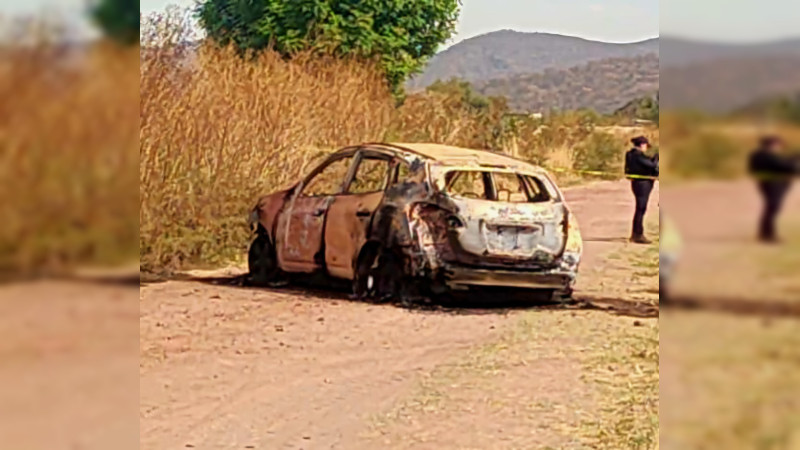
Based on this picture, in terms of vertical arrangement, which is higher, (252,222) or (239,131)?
(239,131)

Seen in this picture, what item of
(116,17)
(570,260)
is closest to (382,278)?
(570,260)

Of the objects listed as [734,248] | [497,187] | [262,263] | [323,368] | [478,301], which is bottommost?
[323,368]

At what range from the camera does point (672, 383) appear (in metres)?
2.47

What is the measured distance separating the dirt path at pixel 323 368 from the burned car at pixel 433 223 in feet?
0.32

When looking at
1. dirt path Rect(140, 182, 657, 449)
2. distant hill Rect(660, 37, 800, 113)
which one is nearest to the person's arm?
distant hill Rect(660, 37, 800, 113)

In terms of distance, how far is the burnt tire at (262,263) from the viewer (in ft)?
9.82

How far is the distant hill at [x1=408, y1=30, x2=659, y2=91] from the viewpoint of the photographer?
9.37 feet

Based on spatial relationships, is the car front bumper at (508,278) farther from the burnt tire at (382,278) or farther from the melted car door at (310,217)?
the melted car door at (310,217)

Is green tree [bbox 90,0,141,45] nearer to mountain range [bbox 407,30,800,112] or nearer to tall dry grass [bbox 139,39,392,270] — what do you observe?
tall dry grass [bbox 139,39,392,270]

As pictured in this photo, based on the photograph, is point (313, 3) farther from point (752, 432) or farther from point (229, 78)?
point (752, 432)

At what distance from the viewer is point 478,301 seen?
299 centimetres

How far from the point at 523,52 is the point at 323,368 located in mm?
1158

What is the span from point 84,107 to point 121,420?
1.96ft

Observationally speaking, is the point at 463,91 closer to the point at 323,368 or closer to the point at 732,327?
the point at 323,368
